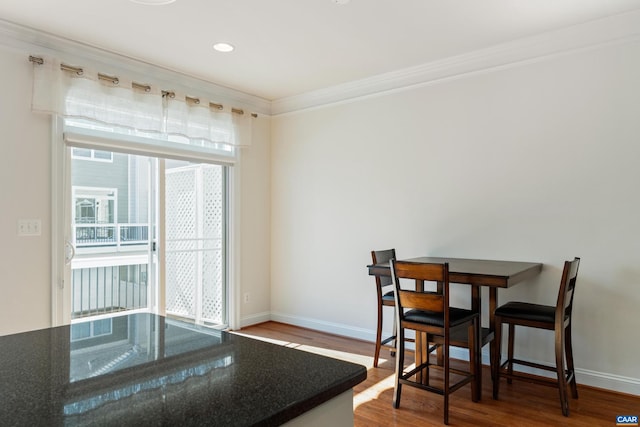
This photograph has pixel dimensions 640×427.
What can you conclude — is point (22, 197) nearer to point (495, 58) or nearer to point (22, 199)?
point (22, 199)

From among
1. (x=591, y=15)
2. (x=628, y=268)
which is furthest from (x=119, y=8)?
(x=628, y=268)

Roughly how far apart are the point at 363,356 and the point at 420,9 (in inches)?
109

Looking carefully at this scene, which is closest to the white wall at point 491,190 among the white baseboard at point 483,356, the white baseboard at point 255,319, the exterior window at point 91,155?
the white baseboard at point 483,356

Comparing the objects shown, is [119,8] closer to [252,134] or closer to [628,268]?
[252,134]

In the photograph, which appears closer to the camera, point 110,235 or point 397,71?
point 110,235

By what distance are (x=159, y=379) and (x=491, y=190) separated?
313cm

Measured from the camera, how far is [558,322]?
2.62 meters

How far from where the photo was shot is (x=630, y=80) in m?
2.93

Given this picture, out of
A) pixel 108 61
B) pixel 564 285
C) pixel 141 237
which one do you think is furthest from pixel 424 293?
pixel 108 61

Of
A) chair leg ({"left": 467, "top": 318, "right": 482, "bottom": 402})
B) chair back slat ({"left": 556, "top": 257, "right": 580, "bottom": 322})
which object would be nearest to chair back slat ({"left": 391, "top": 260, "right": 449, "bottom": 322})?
chair leg ({"left": 467, "top": 318, "right": 482, "bottom": 402})

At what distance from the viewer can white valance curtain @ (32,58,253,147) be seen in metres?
3.19

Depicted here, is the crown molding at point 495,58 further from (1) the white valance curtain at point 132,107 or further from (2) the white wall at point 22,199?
(2) the white wall at point 22,199

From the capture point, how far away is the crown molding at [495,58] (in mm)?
2965

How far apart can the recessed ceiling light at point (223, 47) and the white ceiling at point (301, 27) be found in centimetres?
5
